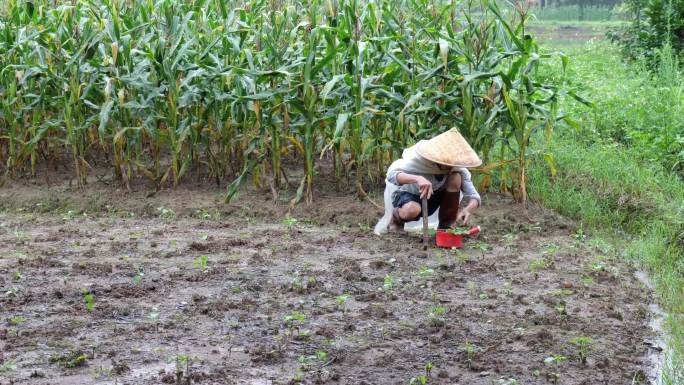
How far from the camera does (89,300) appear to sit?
210 inches

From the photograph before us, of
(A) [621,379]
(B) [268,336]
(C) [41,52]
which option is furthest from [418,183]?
(C) [41,52]

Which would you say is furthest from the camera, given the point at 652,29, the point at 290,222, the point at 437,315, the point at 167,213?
the point at 652,29

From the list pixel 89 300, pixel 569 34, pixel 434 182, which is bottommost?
pixel 89 300

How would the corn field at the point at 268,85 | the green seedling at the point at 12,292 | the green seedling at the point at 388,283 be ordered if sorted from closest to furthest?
the green seedling at the point at 12,292 → the green seedling at the point at 388,283 → the corn field at the point at 268,85

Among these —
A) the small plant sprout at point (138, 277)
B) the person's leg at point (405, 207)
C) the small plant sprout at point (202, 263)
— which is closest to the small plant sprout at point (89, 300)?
the small plant sprout at point (138, 277)

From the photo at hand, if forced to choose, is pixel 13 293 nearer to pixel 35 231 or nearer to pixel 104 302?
pixel 104 302

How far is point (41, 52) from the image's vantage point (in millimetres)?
8125

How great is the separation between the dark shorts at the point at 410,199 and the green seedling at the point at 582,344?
221 centimetres

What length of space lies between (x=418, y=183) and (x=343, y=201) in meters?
1.37

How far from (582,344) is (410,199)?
90.1 inches

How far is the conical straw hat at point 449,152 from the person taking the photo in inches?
253

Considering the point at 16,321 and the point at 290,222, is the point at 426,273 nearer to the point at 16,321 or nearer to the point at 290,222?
the point at 290,222

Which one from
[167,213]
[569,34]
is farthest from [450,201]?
[569,34]

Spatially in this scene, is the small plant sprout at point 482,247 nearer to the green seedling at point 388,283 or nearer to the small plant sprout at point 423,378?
the green seedling at point 388,283
